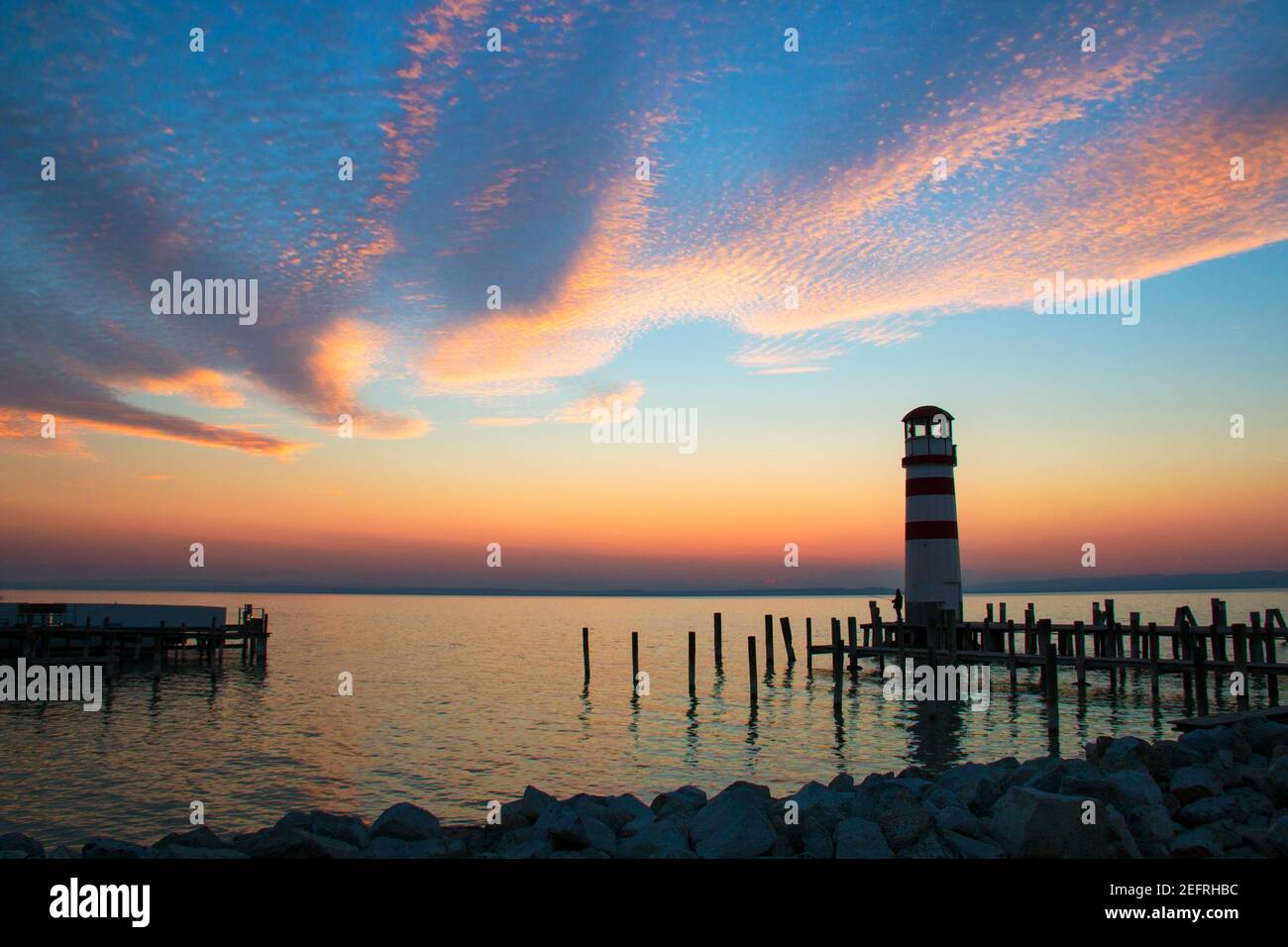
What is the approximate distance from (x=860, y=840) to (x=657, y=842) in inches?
87.7

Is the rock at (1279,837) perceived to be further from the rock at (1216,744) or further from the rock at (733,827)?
the rock at (733,827)

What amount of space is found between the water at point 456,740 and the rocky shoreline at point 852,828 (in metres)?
8.14

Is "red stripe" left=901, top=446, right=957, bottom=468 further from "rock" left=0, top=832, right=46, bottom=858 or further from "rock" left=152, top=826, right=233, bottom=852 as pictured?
"rock" left=0, top=832, right=46, bottom=858

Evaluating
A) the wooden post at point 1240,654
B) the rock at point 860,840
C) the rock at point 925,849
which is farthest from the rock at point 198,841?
the wooden post at point 1240,654

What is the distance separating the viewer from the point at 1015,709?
1299 inches

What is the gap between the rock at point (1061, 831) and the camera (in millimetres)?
9125

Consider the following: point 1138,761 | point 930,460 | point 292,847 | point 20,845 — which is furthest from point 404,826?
point 930,460

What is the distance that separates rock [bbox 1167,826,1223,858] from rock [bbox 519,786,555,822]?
728 centimetres

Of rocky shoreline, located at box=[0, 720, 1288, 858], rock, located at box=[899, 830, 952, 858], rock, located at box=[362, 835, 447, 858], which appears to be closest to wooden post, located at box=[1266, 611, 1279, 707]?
rocky shoreline, located at box=[0, 720, 1288, 858]

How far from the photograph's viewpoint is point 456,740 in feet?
94.1

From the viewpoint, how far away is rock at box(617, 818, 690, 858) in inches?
377

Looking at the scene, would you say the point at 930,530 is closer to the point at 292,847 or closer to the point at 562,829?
the point at 562,829

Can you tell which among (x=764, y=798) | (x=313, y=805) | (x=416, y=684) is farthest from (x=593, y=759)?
(x=416, y=684)

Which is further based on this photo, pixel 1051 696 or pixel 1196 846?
pixel 1051 696
